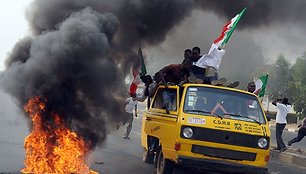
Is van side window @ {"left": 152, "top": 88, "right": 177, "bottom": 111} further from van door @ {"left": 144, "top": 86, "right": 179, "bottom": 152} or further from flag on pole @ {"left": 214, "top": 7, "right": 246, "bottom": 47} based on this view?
flag on pole @ {"left": 214, "top": 7, "right": 246, "bottom": 47}

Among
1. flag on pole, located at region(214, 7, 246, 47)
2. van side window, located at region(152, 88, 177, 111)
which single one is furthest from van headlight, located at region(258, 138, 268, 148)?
flag on pole, located at region(214, 7, 246, 47)

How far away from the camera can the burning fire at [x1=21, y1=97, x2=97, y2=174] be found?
6.80 meters

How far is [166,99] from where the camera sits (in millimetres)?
7891

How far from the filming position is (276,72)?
34812 millimetres

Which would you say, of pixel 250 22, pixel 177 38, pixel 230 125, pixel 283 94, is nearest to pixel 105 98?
pixel 230 125

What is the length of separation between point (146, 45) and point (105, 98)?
2916 mm

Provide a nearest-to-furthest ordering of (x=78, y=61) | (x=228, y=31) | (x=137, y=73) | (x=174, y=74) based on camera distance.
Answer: (x=78, y=61)
(x=174, y=74)
(x=228, y=31)
(x=137, y=73)

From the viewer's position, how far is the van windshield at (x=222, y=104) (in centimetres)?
722

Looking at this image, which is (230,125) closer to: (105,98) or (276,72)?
(105,98)

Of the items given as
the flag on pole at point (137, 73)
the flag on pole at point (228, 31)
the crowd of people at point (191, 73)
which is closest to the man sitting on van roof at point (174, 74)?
the crowd of people at point (191, 73)

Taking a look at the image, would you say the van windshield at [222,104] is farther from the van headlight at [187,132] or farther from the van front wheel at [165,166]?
the van front wheel at [165,166]

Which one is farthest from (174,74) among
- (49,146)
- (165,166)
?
(49,146)

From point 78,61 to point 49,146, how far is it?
1518 mm

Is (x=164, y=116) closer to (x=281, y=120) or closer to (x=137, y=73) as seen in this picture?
(x=137, y=73)
